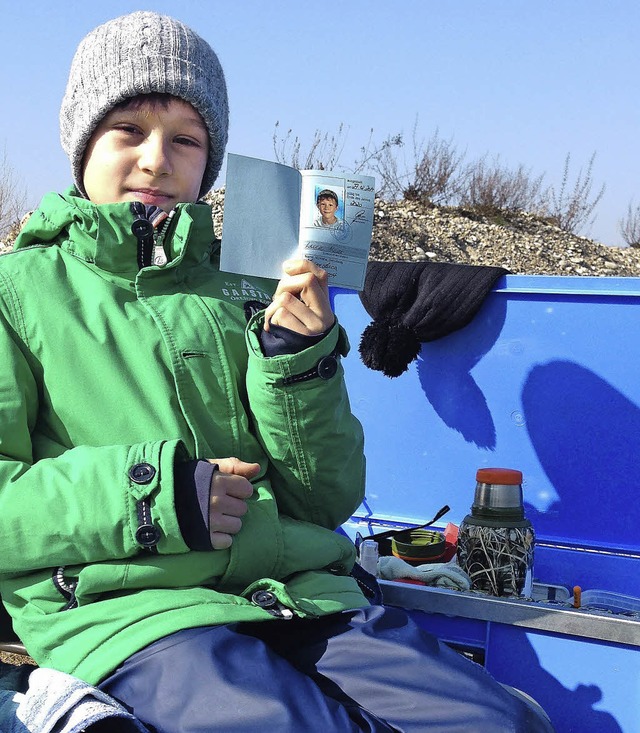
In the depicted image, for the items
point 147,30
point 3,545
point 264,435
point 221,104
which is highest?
point 147,30

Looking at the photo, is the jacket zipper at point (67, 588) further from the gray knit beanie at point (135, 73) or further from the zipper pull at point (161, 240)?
the gray knit beanie at point (135, 73)

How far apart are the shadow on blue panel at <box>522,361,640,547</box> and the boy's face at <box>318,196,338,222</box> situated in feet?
3.36

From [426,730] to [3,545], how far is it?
647mm

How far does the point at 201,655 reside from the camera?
1.07m

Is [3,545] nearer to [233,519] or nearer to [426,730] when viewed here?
[233,519]

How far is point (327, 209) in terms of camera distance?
131cm

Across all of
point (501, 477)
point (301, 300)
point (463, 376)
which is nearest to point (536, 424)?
point (463, 376)

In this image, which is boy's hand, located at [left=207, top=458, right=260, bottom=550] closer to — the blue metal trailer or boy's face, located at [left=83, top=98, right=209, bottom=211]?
boy's face, located at [left=83, top=98, right=209, bottom=211]

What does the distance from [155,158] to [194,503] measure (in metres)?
0.62

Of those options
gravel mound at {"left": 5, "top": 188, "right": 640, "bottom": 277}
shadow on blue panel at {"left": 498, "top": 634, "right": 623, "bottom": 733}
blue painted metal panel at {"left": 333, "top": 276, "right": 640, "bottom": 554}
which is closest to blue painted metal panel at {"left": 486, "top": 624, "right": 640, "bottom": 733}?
shadow on blue panel at {"left": 498, "top": 634, "right": 623, "bottom": 733}

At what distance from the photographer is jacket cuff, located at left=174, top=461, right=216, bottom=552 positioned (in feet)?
3.82

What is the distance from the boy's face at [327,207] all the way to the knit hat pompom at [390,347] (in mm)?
888

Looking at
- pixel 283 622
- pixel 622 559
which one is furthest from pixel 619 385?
pixel 283 622

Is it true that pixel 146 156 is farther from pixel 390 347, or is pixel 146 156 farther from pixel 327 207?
pixel 390 347
